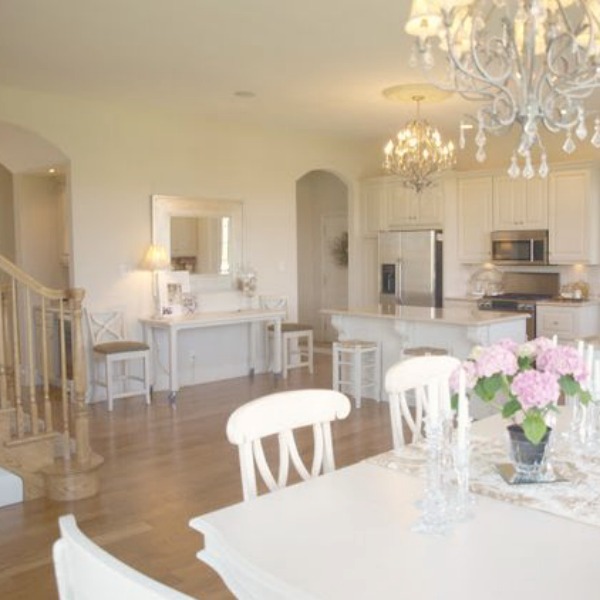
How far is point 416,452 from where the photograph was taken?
2.29 m

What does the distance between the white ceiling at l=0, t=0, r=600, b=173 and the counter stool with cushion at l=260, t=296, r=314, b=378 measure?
2.16 m

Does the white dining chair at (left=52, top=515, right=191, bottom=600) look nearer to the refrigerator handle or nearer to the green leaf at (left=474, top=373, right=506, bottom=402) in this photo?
the green leaf at (left=474, top=373, right=506, bottom=402)

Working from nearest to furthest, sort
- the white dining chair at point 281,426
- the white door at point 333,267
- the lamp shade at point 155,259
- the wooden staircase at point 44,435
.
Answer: the white dining chair at point 281,426 → the wooden staircase at point 44,435 → the lamp shade at point 155,259 → the white door at point 333,267

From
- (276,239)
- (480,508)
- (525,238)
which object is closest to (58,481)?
(480,508)

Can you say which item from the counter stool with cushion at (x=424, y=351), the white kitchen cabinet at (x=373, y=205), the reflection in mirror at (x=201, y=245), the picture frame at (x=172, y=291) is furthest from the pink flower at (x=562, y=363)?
the white kitchen cabinet at (x=373, y=205)

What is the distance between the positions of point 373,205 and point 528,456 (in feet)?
22.8

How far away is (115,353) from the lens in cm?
606

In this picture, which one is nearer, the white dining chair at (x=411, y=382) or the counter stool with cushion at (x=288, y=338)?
the white dining chair at (x=411, y=382)

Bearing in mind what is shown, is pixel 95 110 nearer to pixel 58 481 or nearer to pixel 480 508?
pixel 58 481

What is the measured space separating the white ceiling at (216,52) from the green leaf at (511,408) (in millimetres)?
2758

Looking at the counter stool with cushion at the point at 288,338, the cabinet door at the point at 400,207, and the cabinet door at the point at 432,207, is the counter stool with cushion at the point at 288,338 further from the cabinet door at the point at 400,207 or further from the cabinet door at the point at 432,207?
the cabinet door at the point at 432,207

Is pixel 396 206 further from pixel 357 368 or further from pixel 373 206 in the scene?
pixel 357 368

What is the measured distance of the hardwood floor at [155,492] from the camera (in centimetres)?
301

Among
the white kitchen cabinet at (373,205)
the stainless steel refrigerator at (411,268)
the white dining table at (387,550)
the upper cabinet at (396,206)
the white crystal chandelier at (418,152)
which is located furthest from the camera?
the white kitchen cabinet at (373,205)
